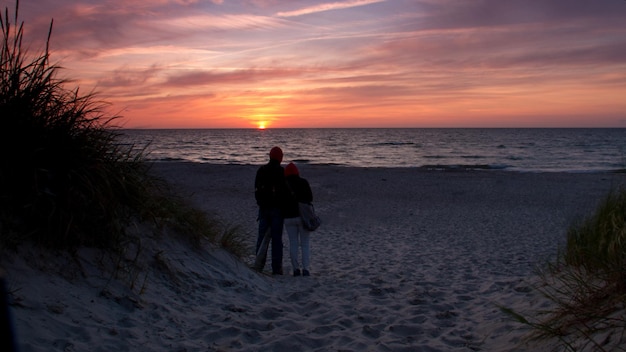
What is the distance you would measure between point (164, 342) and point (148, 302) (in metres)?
0.72

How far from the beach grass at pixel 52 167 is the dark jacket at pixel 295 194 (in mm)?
2629

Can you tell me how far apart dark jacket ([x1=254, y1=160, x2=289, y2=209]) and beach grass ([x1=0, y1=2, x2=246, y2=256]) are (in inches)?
90.4

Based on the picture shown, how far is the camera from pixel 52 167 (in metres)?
4.39

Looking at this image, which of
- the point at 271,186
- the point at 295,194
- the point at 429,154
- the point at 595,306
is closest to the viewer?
the point at 595,306

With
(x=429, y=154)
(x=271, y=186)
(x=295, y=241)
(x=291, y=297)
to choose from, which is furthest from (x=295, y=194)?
(x=429, y=154)

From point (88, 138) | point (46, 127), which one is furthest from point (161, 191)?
point (46, 127)

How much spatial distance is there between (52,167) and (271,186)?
10.6ft

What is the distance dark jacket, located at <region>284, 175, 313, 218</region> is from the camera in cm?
722

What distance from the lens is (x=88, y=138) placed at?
4824 millimetres

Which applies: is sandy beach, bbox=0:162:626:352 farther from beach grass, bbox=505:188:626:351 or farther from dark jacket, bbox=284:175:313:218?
dark jacket, bbox=284:175:313:218

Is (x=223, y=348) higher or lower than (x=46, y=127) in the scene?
lower

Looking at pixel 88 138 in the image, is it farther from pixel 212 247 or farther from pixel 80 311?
pixel 212 247

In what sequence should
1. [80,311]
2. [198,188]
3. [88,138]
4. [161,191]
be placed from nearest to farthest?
[80,311] → [88,138] → [161,191] → [198,188]

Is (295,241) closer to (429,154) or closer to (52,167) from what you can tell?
(52,167)
